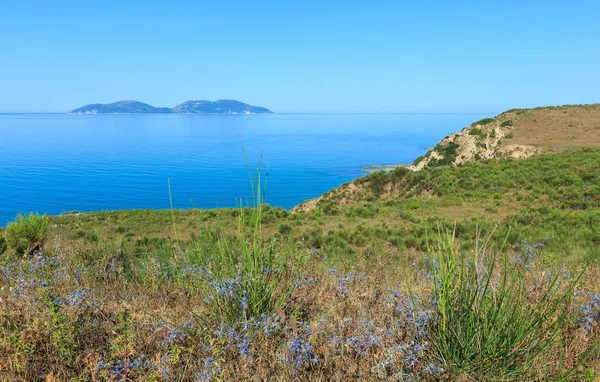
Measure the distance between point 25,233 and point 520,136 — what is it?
3812 centimetres

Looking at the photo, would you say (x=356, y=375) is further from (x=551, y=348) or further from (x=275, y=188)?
(x=275, y=188)

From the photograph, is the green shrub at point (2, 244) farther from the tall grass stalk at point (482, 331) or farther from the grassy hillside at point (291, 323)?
the tall grass stalk at point (482, 331)

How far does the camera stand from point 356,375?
2.31 meters

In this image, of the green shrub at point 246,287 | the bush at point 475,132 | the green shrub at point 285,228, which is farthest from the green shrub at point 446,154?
the green shrub at point 246,287

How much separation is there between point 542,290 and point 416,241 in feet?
28.8

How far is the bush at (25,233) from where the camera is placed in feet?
26.4

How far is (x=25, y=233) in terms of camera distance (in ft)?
27.8

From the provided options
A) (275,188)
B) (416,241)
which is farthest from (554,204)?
(275,188)

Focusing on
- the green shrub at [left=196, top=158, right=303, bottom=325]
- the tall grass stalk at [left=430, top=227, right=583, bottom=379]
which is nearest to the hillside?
the tall grass stalk at [left=430, top=227, right=583, bottom=379]

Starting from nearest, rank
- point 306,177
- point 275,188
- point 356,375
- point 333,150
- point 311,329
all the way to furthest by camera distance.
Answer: point 356,375 → point 311,329 → point 275,188 → point 306,177 → point 333,150

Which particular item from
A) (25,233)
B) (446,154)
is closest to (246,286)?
(25,233)

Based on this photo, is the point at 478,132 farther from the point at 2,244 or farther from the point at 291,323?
the point at 291,323

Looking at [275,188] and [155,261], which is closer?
[155,261]

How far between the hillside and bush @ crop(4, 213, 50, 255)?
3161 cm
